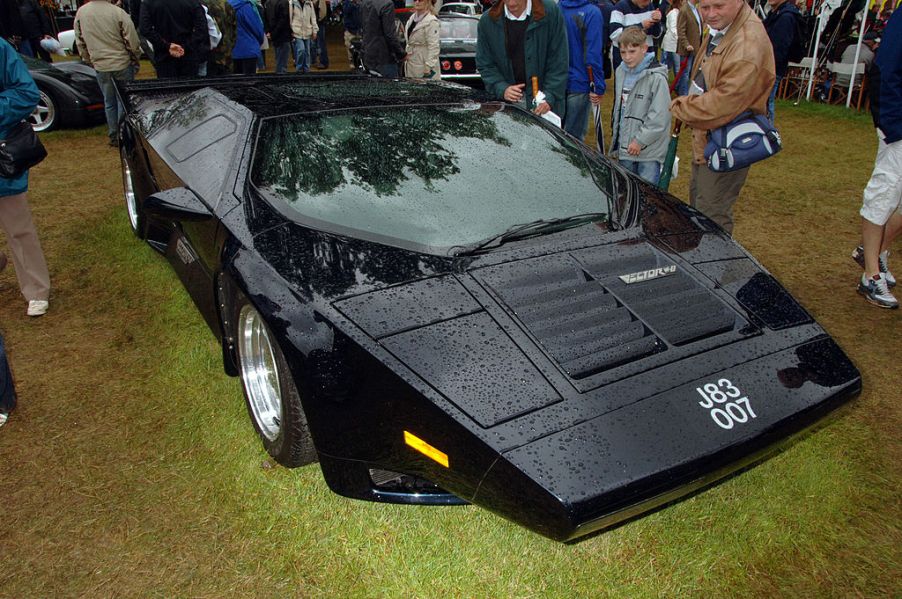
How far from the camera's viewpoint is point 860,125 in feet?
27.1

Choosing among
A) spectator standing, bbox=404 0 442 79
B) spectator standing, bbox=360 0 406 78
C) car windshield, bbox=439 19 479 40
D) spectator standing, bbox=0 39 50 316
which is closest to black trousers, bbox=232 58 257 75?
spectator standing, bbox=360 0 406 78

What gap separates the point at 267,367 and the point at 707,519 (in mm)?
1666

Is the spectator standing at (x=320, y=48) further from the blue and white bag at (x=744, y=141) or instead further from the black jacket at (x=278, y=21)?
the blue and white bag at (x=744, y=141)

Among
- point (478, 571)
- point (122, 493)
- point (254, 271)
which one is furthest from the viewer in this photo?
point (122, 493)

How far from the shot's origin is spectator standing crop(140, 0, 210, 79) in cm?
629

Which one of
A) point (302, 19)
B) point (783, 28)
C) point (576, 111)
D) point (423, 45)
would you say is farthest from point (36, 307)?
point (302, 19)

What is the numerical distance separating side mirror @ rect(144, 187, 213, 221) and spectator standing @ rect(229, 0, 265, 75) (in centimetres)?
573

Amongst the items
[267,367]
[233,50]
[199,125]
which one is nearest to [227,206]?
[267,367]

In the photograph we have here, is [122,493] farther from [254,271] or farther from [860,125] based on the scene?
[860,125]

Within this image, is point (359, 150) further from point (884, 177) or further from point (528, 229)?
point (884, 177)

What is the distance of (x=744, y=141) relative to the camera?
320 cm

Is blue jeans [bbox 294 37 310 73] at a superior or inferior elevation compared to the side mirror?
superior

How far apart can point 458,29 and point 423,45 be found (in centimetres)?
248

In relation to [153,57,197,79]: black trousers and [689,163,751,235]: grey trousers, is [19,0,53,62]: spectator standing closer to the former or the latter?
[153,57,197,79]: black trousers
